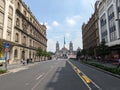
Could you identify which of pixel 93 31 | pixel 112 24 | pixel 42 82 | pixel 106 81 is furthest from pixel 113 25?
pixel 42 82

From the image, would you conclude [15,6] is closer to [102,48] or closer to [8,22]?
[8,22]

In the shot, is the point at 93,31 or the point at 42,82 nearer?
the point at 42,82

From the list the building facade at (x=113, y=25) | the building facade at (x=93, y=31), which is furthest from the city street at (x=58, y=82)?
the building facade at (x=93, y=31)

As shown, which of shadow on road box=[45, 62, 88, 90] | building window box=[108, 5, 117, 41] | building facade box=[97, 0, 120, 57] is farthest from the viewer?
building window box=[108, 5, 117, 41]

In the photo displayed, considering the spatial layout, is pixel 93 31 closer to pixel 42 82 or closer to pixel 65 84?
pixel 42 82

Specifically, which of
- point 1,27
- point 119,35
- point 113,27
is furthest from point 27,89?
point 113,27

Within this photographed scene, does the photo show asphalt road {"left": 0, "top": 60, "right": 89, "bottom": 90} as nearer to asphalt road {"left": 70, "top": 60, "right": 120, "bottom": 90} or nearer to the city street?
the city street

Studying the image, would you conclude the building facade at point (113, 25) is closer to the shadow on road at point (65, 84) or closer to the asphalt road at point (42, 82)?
the asphalt road at point (42, 82)

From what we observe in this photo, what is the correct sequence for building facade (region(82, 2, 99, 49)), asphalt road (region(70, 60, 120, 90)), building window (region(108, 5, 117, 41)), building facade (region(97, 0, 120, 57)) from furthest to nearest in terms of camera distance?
building facade (region(82, 2, 99, 49)) → building window (region(108, 5, 117, 41)) → building facade (region(97, 0, 120, 57)) → asphalt road (region(70, 60, 120, 90))

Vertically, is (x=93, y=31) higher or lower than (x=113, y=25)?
higher

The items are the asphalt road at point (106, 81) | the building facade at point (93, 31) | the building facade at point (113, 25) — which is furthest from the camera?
the building facade at point (93, 31)

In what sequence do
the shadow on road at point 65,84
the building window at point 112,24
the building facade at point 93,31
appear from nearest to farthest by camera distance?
the shadow on road at point 65,84, the building window at point 112,24, the building facade at point 93,31

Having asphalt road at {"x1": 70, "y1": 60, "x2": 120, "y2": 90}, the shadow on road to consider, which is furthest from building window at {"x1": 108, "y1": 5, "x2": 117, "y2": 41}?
the shadow on road

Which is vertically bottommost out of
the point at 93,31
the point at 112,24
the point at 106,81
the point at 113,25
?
the point at 106,81
